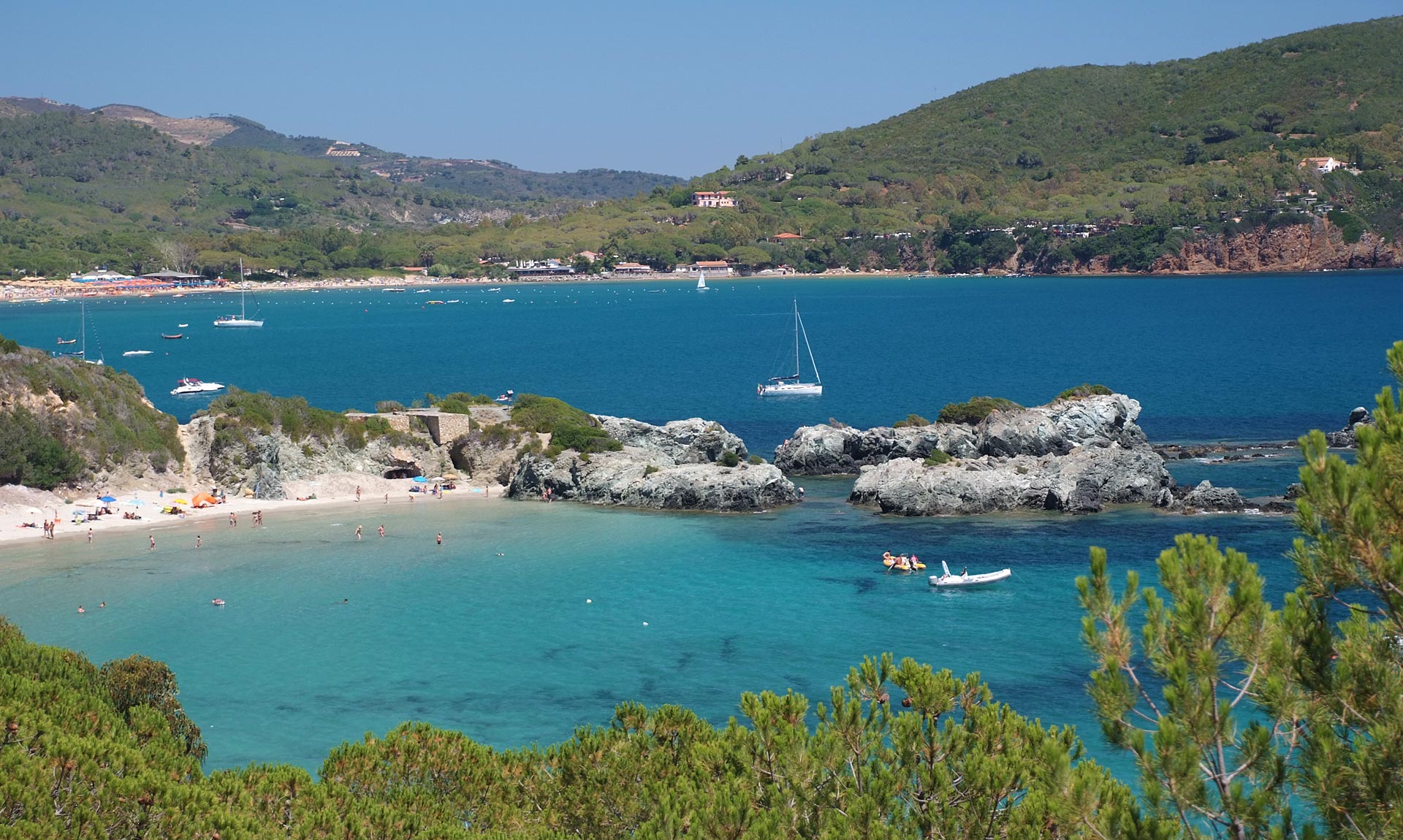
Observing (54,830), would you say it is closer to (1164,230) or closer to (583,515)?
(583,515)

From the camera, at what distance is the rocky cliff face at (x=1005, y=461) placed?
40875mm

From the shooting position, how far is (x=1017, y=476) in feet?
138

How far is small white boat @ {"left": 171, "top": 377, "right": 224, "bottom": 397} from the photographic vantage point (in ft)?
244

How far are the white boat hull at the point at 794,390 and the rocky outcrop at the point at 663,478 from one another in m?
24.0

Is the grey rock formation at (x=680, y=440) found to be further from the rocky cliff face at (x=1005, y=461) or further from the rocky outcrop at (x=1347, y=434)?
the rocky outcrop at (x=1347, y=434)

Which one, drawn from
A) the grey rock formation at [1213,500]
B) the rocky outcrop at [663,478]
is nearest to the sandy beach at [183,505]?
the rocky outcrop at [663,478]

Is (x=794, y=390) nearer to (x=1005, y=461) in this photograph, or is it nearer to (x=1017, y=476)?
(x=1005, y=461)

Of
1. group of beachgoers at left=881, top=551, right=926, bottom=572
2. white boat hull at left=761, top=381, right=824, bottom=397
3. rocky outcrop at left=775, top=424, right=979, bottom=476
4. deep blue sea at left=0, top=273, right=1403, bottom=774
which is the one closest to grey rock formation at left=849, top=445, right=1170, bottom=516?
deep blue sea at left=0, top=273, right=1403, bottom=774

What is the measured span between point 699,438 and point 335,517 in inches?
554

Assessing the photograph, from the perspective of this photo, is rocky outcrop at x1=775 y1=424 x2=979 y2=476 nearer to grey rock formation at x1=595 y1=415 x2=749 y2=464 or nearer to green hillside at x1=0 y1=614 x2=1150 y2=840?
grey rock formation at x1=595 y1=415 x2=749 y2=464

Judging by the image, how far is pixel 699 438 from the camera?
48.1 m

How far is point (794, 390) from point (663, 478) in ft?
101

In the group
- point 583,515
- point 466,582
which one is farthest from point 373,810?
point 583,515

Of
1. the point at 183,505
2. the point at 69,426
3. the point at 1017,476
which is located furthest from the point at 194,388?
the point at 1017,476
